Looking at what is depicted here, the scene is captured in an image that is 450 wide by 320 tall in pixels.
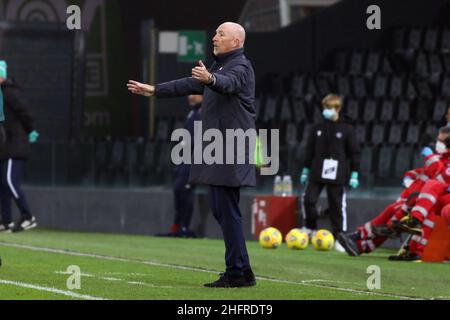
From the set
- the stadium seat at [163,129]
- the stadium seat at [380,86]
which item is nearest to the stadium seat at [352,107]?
the stadium seat at [380,86]

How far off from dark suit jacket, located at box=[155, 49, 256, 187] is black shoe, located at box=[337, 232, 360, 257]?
5086 mm

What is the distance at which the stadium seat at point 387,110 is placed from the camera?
2267 cm

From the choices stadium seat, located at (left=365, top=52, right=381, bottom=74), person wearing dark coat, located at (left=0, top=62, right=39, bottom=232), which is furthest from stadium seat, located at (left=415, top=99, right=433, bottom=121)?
person wearing dark coat, located at (left=0, top=62, right=39, bottom=232)

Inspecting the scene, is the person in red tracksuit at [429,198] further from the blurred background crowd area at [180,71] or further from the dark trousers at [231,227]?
the blurred background crowd area at [180,71]

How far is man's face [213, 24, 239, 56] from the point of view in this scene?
10828 millimetres

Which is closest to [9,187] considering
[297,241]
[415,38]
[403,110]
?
[297,241]

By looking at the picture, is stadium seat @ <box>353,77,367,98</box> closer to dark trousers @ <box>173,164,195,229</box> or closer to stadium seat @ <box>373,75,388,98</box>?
stadium seat @ <box>373,75,388,98</box>

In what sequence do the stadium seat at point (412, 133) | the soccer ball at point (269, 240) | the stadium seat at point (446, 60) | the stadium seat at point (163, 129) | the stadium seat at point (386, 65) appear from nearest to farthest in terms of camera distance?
1. the soccer ball at point (269, 240)
2. the stadium seat at point (412, 133)
3. the stadium seat at point (163, 129)
4. the stadium seat at point (446, 60)
5. the stadium seat at point (386, 65)

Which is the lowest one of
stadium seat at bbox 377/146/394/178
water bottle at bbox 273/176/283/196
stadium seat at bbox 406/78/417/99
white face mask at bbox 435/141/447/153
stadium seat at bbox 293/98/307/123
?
water bottle at bbox 273/176/283/196

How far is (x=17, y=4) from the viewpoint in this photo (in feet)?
81.8

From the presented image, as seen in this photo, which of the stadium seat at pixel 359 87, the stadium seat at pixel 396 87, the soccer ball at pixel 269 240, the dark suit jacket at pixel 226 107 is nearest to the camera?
the dark suit jacket at pixel 226 107

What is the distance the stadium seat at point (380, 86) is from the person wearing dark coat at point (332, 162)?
216 inches

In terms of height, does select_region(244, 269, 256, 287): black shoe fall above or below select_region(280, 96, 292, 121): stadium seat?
below

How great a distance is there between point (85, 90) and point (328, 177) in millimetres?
7764
